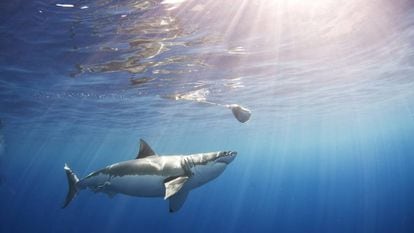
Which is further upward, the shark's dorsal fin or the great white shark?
the shark's dorsal fin

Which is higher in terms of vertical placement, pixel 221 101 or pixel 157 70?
pixel 221 101

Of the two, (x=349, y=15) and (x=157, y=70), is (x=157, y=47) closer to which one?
(x=157, y=70)

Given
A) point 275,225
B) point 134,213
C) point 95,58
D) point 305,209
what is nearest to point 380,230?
point 275,225

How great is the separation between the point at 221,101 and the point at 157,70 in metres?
10.2

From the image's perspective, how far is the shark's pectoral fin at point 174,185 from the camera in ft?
22.7

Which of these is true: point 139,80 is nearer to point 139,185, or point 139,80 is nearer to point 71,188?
point 71,188

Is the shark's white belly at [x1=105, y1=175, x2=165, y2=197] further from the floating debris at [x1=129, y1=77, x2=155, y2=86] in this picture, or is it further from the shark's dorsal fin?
the floating debris at [x1=129, y1=77, x2=155, y2=86]

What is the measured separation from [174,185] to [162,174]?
109cm

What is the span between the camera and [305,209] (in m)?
71.8

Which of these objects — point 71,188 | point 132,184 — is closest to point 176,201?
point 132,184

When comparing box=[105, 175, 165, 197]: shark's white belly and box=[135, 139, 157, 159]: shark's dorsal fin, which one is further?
box=[135, 139, 157, 159]: shark's dorsal fin

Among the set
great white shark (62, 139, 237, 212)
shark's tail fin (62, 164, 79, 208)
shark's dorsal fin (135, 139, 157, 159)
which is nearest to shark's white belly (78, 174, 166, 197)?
great white shark (62, 139, 237, 212)

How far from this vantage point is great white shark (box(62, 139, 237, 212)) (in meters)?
7.80

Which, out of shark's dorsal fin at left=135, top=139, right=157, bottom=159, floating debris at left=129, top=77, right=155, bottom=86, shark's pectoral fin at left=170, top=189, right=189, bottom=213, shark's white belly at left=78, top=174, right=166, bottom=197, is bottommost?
shark's pectoral fin at left=170, top=189, right=189, bottom=213
